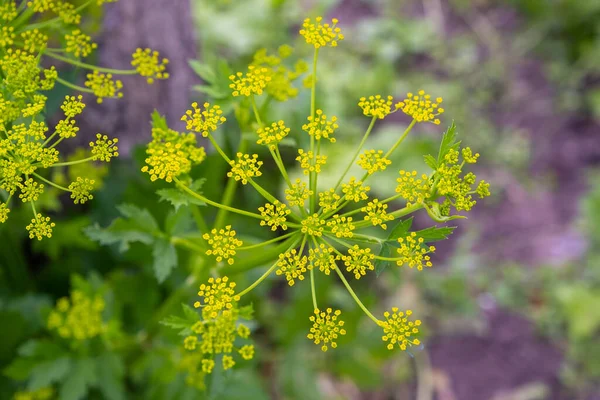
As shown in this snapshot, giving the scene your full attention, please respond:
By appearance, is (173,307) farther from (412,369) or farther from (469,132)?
(469,132)

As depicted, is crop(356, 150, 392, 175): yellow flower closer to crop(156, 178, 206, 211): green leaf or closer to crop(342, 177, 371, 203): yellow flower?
crop(342, 177, 371, 203): yellow flower

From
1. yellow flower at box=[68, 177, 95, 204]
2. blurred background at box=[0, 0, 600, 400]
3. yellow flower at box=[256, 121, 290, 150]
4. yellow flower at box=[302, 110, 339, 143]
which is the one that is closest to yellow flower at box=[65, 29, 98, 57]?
blurred background at box=[0, 0, 600, 400]

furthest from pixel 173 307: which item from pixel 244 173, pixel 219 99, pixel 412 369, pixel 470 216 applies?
pixel 470 216

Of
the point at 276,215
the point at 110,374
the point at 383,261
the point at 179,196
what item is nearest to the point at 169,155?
the point at 179,196

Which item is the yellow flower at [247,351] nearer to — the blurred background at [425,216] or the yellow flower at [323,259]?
the yellow flower at [323,259]

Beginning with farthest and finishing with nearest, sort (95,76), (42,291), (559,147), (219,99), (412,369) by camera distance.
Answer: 1. (559,147)
2. (412,369)
3. (42,291)
4. (219,99)
5. (95,76)

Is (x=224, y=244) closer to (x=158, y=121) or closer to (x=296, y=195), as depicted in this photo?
(x=296, y=195)
